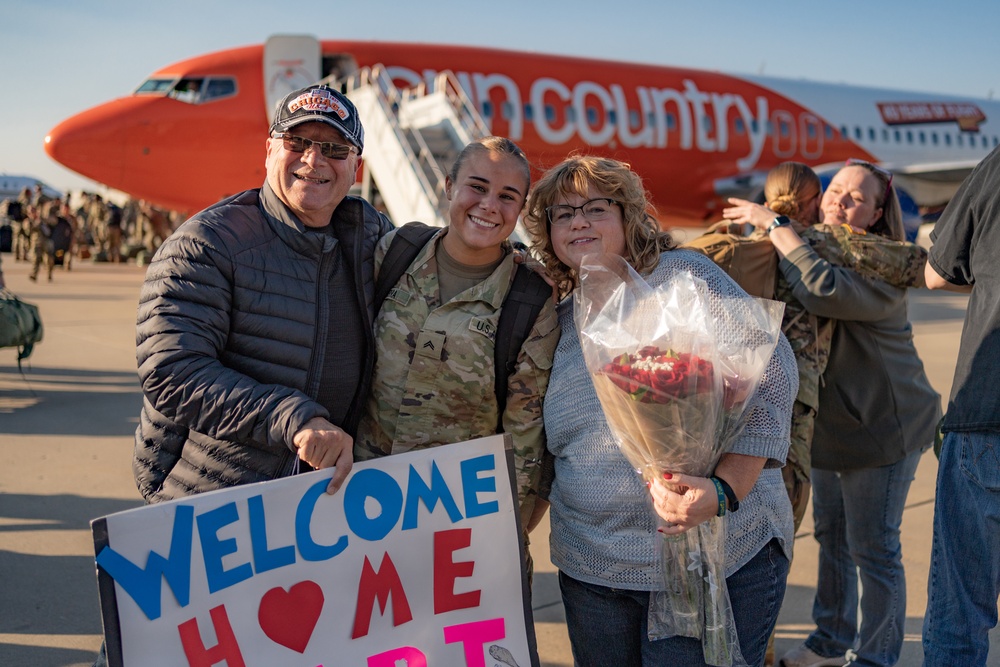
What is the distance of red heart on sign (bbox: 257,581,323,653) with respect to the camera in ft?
6.29

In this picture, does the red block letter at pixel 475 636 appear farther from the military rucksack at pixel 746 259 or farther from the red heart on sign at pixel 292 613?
the military rucksack at pixel 746 259

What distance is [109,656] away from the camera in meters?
1.70

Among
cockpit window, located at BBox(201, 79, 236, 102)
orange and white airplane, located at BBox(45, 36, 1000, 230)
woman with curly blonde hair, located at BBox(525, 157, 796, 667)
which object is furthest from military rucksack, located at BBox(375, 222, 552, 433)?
cockpit window, located at BBox(201, 79, 236, 102)

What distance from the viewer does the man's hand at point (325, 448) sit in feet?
6.10

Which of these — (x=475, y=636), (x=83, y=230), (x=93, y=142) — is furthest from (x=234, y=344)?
(x=83, y=230)

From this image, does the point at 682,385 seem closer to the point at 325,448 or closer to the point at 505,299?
the point at 505,299

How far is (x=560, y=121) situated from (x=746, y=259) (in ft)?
40.0

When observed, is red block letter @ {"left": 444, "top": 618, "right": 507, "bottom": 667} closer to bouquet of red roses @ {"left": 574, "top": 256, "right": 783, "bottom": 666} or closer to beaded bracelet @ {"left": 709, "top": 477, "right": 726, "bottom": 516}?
bouquet of red roses @ {"left": 574, "top": 256, "right": 783, "bottom": 666}

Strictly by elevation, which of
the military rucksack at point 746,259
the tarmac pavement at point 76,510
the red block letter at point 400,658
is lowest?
the tarmac pavement at point 76,510

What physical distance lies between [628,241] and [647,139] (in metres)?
14.2

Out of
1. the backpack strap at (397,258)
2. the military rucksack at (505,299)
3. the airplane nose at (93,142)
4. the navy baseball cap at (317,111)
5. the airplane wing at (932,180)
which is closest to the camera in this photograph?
the navy baseball cap at (317,111)

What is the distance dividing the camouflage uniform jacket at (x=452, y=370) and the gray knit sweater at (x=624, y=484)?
0.31ft

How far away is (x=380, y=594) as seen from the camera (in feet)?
6.68

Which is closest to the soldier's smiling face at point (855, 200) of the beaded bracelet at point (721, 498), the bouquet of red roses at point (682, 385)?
the bouquet of red roses at point (682, 385)
